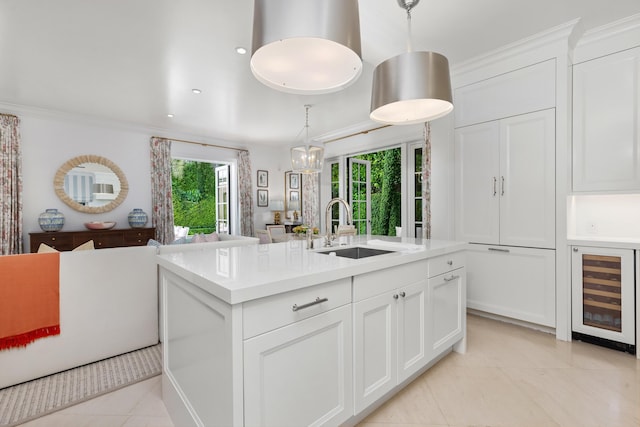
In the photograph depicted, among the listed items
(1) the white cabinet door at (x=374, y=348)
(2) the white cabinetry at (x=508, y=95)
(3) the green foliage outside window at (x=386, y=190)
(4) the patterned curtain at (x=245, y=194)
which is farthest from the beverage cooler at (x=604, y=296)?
(4) the patterned curtain at (x=245, y=194)

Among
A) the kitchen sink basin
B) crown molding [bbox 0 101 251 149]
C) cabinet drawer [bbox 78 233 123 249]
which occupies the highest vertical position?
crown molding [bbox 0 101 251 149]

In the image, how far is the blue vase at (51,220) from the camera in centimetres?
407

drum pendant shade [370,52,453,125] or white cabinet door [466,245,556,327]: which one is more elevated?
drum pendant shade [370,52,453,125]

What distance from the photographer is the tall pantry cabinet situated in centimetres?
266

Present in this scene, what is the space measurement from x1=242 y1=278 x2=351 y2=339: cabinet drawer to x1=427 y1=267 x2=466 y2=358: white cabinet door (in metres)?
0.81

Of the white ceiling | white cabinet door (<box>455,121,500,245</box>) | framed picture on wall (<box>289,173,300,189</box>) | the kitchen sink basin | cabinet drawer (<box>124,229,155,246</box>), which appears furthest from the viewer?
framed picture on wall (<box>289,173,300,189</box>)

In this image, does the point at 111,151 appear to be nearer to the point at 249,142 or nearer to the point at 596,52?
the point at 249,142

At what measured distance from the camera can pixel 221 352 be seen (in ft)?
3.49

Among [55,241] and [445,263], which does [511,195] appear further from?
[55,241]

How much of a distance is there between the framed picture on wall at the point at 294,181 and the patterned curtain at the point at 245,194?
1.07 meters

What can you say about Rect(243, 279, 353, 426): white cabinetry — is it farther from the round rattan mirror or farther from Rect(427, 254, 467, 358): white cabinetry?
the round rattan mirror

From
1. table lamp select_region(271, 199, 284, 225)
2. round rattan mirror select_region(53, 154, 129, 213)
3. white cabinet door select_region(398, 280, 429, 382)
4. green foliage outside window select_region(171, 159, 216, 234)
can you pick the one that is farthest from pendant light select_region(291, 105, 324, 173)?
green foliage outside window select_region(171, 159, 216, 234)

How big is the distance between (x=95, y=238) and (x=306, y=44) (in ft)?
14.8

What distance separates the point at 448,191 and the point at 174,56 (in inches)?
124
